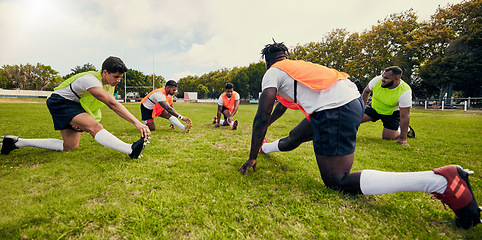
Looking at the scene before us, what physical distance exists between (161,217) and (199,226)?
1.24 feet

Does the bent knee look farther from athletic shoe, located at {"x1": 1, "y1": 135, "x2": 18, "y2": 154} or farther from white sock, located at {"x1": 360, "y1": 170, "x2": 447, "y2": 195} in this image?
white sock, located at {"x1": 360, "y1": 170, "x2": 447, "y2": 195}

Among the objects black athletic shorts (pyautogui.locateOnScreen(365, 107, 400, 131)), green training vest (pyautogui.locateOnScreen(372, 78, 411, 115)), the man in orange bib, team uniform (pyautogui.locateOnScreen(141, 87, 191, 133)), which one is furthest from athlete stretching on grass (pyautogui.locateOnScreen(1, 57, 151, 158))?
black athletic shorts (pyautogui.locateOnScreen(365, 107, 400, 131))

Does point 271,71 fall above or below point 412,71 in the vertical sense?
below

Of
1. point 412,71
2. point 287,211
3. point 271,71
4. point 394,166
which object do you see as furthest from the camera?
point 412,71

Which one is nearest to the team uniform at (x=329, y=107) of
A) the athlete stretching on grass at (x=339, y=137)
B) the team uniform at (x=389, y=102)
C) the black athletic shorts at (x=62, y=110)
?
the athlete stretching on grass at (x=339, y=137)

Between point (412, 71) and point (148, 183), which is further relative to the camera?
point (412, 71)

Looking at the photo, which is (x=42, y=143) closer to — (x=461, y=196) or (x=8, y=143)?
(x=8, y=143)

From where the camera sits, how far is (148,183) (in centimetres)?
245

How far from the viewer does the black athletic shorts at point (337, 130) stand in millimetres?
2045

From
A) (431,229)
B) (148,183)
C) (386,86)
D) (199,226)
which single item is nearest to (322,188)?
(431,229)

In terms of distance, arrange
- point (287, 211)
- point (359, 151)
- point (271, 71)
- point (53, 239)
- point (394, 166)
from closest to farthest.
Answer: point (53, 239)
point (287, 211)
point (271, 71)
point (394, 166)
point (359, 151)

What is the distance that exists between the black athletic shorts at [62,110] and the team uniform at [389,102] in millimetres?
7071

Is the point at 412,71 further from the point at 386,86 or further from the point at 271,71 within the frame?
Answer: the point at 271,71

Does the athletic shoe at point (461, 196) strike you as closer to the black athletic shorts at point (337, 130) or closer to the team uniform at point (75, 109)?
the black athletic shorts at point (337, 130)
